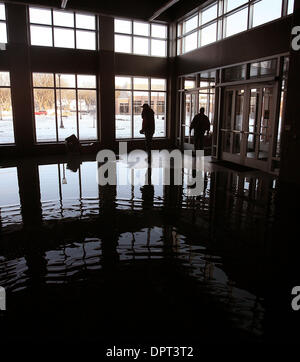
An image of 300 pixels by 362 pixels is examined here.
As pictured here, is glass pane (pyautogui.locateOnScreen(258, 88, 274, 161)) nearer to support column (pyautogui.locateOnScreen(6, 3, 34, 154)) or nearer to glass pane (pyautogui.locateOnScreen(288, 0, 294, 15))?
glass pane (pyautogui.locateOnScreen(288, 0, 294, 15))

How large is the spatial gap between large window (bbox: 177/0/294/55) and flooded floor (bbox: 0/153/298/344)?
5.60 metres

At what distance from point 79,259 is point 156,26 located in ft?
44.0

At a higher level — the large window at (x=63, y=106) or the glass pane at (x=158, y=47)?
the glass pane at (x=158, y=47)

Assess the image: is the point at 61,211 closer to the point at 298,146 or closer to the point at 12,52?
the point at 298,146

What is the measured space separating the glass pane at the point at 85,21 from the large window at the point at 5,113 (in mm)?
3622

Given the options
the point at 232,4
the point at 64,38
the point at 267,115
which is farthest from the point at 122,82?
the point at 267,115

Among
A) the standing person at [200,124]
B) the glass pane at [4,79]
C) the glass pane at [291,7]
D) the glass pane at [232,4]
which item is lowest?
the standing person at [200,124]

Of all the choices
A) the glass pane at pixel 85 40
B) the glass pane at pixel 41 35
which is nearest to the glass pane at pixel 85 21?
the glass pane at pixel 85 40

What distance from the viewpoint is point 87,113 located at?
13.6 m

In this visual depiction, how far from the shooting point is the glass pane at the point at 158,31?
47.1 feet

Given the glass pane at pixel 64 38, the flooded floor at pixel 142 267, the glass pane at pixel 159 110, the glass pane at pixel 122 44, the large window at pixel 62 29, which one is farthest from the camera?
the glass pane at pixel 159 110

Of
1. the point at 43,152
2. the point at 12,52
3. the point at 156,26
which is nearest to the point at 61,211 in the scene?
the point at 43,152

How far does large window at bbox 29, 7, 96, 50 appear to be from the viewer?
1224 centimetres

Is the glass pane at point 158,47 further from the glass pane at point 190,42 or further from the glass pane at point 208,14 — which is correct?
the glass pane at point 208,14
